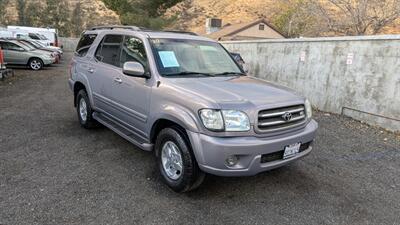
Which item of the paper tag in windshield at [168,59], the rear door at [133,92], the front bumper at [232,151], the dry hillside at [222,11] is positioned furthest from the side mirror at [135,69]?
the dry hillside at [222,11]

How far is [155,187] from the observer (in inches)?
160

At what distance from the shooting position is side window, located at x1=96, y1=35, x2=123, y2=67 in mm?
5127

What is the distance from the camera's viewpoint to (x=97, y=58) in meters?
5.65

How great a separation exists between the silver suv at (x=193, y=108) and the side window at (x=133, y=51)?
0.05 ft

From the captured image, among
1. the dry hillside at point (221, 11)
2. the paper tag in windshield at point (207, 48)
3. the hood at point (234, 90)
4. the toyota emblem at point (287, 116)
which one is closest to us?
the hood at point (234, 90)

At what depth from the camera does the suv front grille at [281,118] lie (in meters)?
3.56

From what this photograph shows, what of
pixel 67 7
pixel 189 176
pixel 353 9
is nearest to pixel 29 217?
pixel 189 176

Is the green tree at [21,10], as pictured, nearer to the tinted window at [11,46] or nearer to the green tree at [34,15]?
the green tree at [34,15]

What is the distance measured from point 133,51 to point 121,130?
1.16 metres

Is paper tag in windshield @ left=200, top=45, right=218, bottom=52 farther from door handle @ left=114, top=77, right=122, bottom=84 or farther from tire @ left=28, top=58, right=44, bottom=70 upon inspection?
tire @ left=28, top=58, right=44, bottom=70

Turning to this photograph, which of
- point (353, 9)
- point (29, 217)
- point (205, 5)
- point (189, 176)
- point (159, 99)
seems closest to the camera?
point (29, 217)

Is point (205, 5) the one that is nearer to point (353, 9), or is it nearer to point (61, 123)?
point (353, 9)

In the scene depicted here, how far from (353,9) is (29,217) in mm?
18938

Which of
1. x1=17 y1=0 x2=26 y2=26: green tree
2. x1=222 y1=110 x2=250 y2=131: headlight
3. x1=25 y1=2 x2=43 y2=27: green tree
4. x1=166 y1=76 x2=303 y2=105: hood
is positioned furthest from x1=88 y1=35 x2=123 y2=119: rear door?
x1=17 y1=0 x2=26 y2=26: green tree
